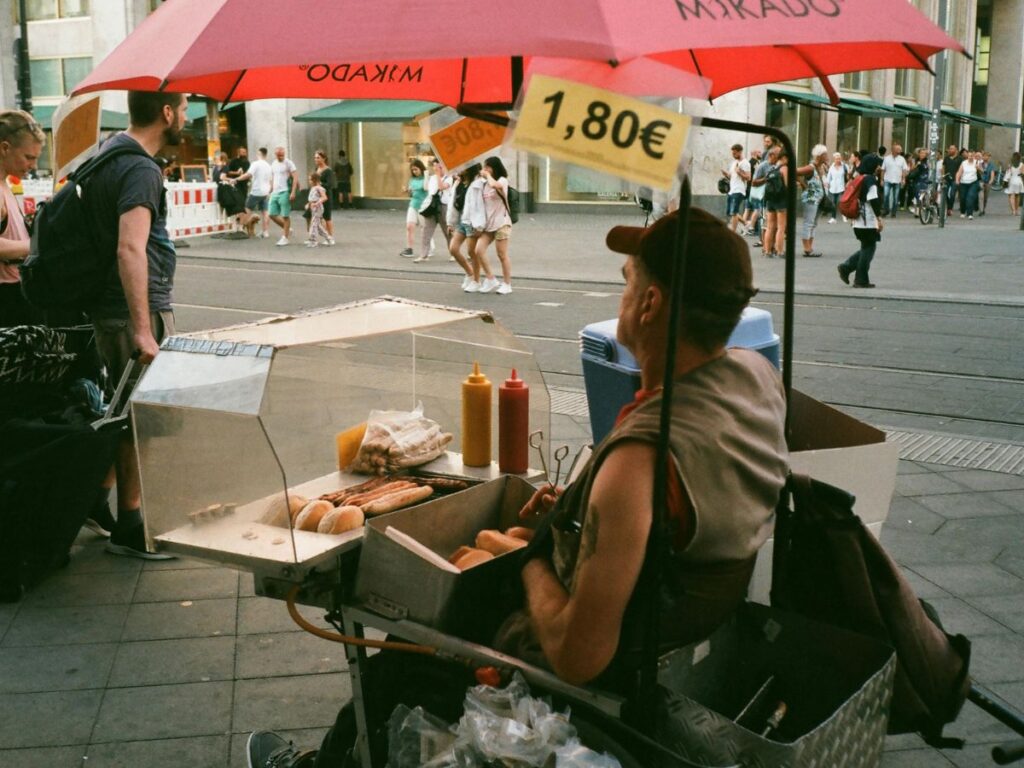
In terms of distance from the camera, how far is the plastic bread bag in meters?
3.13

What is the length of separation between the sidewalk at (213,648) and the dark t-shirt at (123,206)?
3.45 ft

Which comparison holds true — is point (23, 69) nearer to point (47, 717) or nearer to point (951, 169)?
point (47, 717)

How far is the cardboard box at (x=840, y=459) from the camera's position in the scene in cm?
294

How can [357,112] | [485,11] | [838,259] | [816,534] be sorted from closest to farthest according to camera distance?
[485,11] → [816,534] → [838,259] → [357,112]

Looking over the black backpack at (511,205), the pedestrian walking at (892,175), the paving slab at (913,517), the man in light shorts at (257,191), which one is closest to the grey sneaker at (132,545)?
the paving slab at (913,517)

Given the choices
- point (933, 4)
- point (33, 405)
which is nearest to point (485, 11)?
point (33, 405)

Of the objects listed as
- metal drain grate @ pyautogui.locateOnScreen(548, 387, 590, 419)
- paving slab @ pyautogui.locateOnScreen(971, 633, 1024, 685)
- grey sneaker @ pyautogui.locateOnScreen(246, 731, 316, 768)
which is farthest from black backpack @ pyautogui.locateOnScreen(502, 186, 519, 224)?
grey sneaker @ pyautogui.locateOnScreen(246, 731, 316, 768)

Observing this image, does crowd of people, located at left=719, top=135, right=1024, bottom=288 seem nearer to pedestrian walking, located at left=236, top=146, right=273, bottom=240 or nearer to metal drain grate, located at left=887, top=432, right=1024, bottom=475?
metal drain grate, located at left=887, top=432, right=1024, bottom=475

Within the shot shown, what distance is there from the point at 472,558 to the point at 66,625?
2.07m

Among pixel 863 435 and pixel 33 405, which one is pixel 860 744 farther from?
pixel 33 405

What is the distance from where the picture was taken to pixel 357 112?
30.5m

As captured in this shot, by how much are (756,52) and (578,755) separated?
6.60ft

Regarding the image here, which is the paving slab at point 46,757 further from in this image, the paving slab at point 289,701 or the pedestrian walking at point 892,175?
the pedestrian walking at point 892,175

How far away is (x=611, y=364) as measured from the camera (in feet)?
12.4
